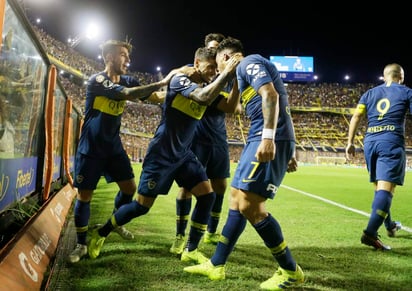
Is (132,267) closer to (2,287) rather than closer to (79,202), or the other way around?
(79,202)

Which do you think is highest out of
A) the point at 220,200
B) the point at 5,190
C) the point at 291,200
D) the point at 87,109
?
the point at 87,109

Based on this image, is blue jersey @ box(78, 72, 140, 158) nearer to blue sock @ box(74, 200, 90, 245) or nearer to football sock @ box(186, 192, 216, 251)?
blue sock @ box(74, 200, 90, 245)

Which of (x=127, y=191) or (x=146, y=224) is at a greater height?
(x=127, y=191)

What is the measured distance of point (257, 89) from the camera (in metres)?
2.81

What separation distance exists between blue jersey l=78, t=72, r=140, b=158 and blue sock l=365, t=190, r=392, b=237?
9.77 ft

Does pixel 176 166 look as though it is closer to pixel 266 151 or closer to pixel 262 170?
pixel 262 170

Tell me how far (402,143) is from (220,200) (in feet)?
7.51

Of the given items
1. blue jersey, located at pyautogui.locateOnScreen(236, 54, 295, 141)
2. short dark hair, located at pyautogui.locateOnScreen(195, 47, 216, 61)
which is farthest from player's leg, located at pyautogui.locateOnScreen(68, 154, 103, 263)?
blue jersey, located at pyautogui.locateOnScreen(236, 54, 295, 141)

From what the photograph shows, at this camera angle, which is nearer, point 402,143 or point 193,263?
point 193,263

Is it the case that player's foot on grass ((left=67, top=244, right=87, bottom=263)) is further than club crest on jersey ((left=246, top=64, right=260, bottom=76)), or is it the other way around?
player's foot on grass ((left=67, top=244, right=87, bottom=263))

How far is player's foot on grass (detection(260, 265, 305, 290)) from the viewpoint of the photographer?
2.87 m

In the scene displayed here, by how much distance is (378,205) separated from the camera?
427 cm

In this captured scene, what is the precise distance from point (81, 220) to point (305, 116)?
200ft

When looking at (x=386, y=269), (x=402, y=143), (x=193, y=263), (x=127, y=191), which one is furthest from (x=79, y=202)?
(x=402, y=143)
